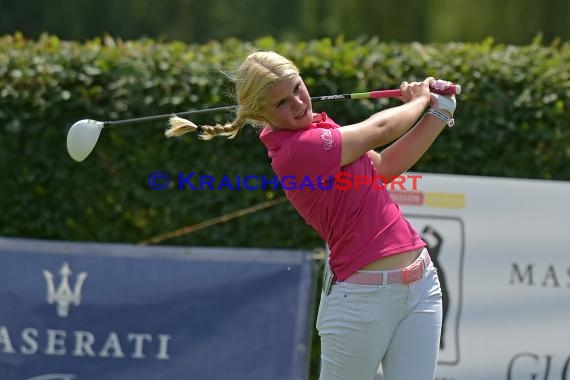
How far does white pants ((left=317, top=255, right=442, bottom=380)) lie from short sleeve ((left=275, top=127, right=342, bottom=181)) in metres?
0.41

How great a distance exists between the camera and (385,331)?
3379 mm

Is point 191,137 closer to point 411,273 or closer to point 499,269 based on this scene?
point 499,269

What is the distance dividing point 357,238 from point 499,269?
1.81 meters

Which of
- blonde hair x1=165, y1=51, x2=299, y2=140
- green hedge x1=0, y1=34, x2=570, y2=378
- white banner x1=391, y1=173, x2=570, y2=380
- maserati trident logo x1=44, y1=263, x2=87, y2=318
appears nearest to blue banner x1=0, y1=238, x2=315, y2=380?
maserati trident logo x1=44, y1=263, x2=87, y2=318

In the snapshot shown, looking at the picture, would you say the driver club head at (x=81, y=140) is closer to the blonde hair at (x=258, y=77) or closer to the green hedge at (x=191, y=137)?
the blonde hair at (x=258, y=77)

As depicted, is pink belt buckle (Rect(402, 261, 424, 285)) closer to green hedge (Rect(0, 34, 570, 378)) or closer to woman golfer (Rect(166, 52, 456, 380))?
woman golfer (Rect(166, 52, 456, 380))

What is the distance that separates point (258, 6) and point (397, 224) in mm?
15335

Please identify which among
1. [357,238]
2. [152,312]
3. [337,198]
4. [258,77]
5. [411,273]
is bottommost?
[152,312]

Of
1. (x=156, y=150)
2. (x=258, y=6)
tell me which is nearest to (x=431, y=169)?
(x=156, y=150)

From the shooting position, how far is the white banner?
4934 millimetres

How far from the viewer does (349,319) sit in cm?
339

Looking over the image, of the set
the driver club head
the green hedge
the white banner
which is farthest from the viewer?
the green hedge

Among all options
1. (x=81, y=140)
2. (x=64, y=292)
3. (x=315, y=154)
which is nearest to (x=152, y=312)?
(x=64, y=292)

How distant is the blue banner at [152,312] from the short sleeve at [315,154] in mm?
1843
